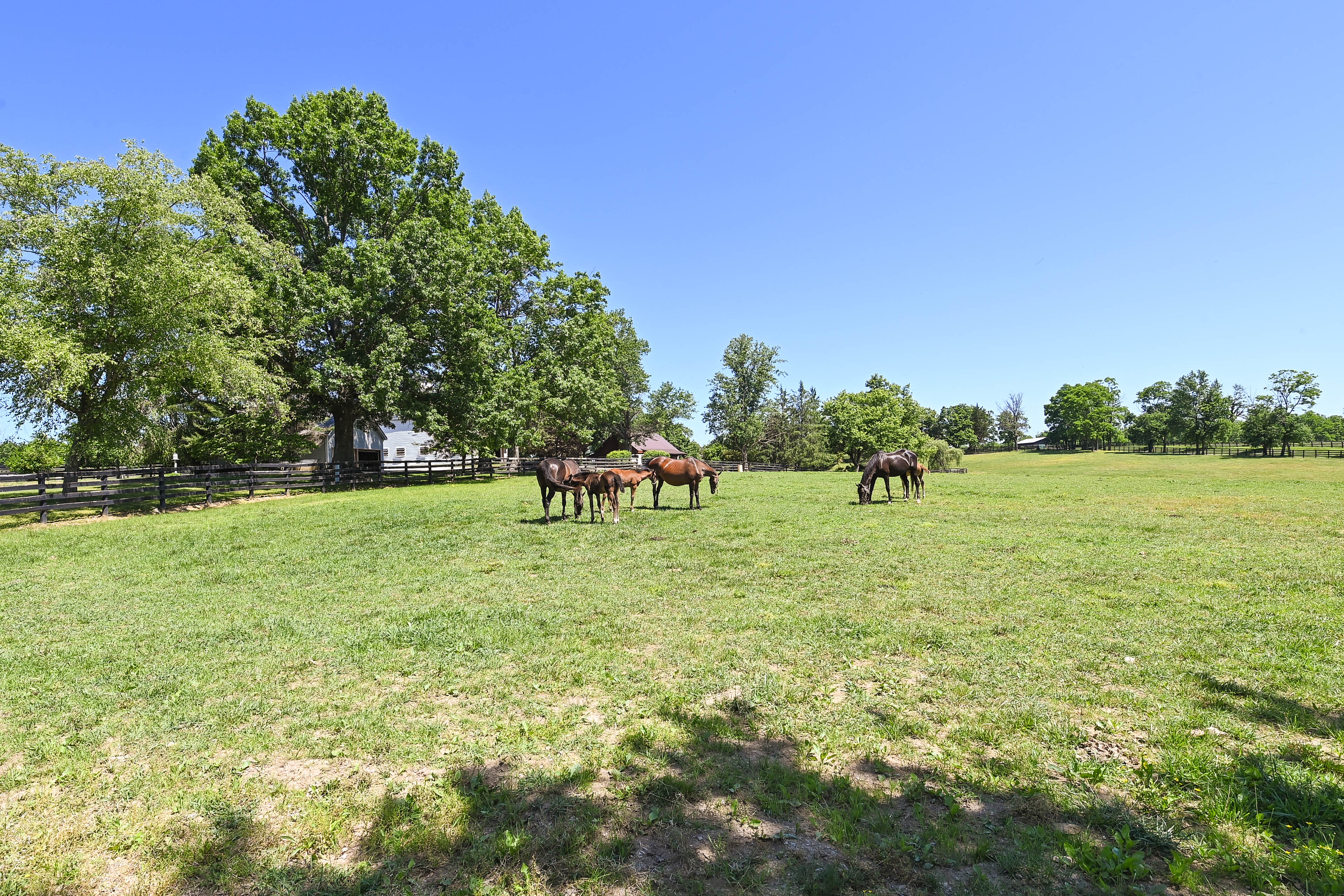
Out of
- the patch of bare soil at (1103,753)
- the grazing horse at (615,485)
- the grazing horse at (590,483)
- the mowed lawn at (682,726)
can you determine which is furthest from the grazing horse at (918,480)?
the patch of bare soil at (1103,753)

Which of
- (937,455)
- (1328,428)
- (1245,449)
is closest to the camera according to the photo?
(937,455)

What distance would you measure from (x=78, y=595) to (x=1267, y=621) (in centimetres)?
1491

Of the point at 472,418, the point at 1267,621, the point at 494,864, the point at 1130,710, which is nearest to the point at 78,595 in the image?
the point at 494,864

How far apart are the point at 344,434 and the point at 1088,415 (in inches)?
4439

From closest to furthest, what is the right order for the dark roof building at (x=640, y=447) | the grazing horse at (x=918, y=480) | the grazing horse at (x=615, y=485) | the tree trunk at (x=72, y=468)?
the grazing horse at (x=615, y=485)
the tree trunk at (x=72, y=468)
the grazing horse at (x=918, y=480)
the dark roof building at (x=640, y=447)

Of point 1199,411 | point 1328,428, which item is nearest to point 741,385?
point 1199,411

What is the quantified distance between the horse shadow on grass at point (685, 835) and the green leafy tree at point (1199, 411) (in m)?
95.1

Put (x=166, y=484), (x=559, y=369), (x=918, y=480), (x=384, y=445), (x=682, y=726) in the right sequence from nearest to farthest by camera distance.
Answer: (x=682, y=726) < (x=918, y=480) < (x=166, y=484) < (x=559, y=369) < (x=384, y=445)

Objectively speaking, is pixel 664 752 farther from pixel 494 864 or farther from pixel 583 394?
pixel 583 394

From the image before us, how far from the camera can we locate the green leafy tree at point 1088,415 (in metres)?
97.7

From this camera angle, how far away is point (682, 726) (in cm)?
434

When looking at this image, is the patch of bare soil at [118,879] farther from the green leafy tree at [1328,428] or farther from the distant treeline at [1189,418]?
the green leafy tree at [1328,428]

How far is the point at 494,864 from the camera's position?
2943 millimetres

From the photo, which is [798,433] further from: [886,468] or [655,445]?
[886,468]
